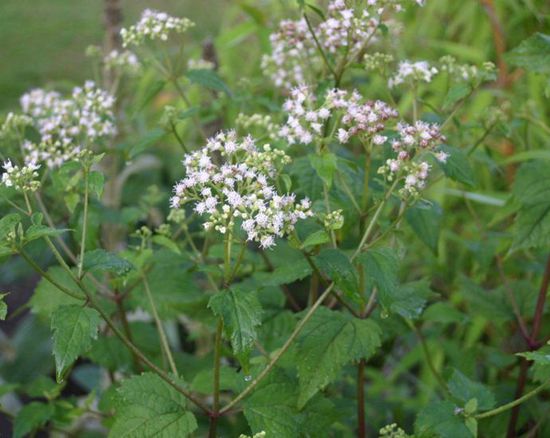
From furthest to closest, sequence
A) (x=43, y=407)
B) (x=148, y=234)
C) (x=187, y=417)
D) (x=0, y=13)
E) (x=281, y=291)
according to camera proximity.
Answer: (x=0, y=13) → (x=281, y=291) → (x=43, y=407) → (x=148, y=234) → (x=187, y=417)

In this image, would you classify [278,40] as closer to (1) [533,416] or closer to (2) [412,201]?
(2) [412,201]

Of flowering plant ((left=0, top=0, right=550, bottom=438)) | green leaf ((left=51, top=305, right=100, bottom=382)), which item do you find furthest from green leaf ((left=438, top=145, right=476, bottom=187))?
green leaf ((left=51, top=305, right=100, bottom=382))

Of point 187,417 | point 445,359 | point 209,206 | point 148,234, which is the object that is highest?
point 209,206

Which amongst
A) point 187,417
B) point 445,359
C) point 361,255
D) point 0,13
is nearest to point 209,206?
point 361,255

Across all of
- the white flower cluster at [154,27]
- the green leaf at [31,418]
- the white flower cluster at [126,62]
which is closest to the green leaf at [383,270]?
the white flower cluster at [154,27]

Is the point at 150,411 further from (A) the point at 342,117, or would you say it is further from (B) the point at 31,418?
(A) the point at 342,117

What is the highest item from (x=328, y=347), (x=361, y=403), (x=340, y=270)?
(x=340, y=270)

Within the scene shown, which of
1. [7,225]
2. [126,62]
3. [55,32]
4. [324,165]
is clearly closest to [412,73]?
[324,165]

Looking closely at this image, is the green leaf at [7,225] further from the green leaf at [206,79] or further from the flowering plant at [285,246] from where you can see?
the green leaf at [206,79]
